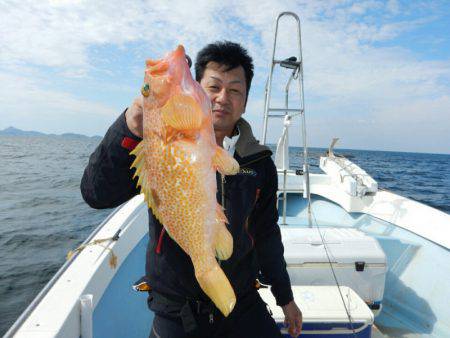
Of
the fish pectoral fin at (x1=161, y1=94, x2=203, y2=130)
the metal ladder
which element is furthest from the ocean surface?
the fish pectoral fin at (x1=161, y1=94, x2=203, y2=130)

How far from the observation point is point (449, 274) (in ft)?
13.1

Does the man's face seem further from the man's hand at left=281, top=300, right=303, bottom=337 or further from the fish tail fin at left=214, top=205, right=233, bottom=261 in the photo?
the man's hand at left=281, top=300, right=303, bottom=337

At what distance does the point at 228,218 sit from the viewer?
197cm

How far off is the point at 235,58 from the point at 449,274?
385cm

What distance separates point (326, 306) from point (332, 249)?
84 centimetres

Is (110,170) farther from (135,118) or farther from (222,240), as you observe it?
(222,240)

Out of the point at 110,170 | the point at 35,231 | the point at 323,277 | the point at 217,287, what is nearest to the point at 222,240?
the point at 217,287

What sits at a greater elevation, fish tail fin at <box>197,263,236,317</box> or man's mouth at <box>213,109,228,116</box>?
man's mouth at <box>213,109,228,116</box>

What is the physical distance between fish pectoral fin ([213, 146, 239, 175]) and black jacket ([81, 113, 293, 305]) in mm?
473

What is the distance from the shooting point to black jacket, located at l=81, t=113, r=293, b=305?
63.4 inches

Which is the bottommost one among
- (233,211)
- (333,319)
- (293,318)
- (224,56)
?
(333,319)

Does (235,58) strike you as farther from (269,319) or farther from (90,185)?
(269,319)

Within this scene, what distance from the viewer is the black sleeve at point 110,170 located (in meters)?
1.56

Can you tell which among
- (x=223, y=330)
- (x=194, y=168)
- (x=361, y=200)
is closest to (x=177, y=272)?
(x=223, y=330)
